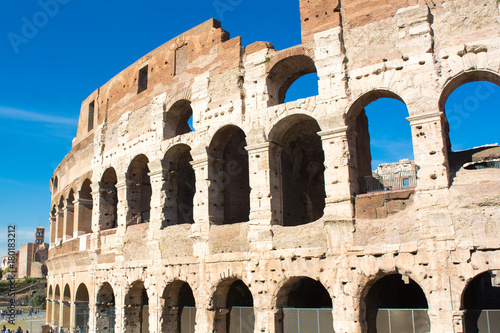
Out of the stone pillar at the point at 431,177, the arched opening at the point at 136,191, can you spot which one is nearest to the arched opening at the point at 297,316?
the stone pillar at the point at 431,177

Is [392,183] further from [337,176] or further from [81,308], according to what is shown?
[81,308]

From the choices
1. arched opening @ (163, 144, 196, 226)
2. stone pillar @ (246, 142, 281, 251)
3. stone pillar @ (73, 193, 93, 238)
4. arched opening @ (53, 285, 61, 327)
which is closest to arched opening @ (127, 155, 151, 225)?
arched opening @ (163, 144, 196, 226)

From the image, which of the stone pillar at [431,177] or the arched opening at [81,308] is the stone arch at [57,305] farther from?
the stone pillar at [431,177]

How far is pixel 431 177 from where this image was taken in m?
9.59

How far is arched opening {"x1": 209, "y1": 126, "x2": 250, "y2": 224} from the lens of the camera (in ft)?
42.8

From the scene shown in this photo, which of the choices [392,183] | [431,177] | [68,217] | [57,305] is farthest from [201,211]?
[57,305]

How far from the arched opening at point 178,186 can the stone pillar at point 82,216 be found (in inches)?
202

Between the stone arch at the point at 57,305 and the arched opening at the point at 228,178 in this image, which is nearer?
the arched opening at the point at 228,178

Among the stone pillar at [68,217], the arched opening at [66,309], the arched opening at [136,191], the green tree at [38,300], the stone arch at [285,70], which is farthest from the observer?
A: the green tree at [38,300]

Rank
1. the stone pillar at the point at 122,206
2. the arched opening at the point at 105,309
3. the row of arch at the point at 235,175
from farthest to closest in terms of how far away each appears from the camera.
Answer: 1. the arched opening at the point at 105,309
2. the stone pillar at the point at 122,206
3. the row of arch at the point at 235,175

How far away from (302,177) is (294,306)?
4292 millimetres

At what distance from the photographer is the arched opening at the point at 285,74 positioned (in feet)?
39.7

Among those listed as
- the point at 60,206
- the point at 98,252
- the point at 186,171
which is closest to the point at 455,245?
the point at 186,171

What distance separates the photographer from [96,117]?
18.4m
